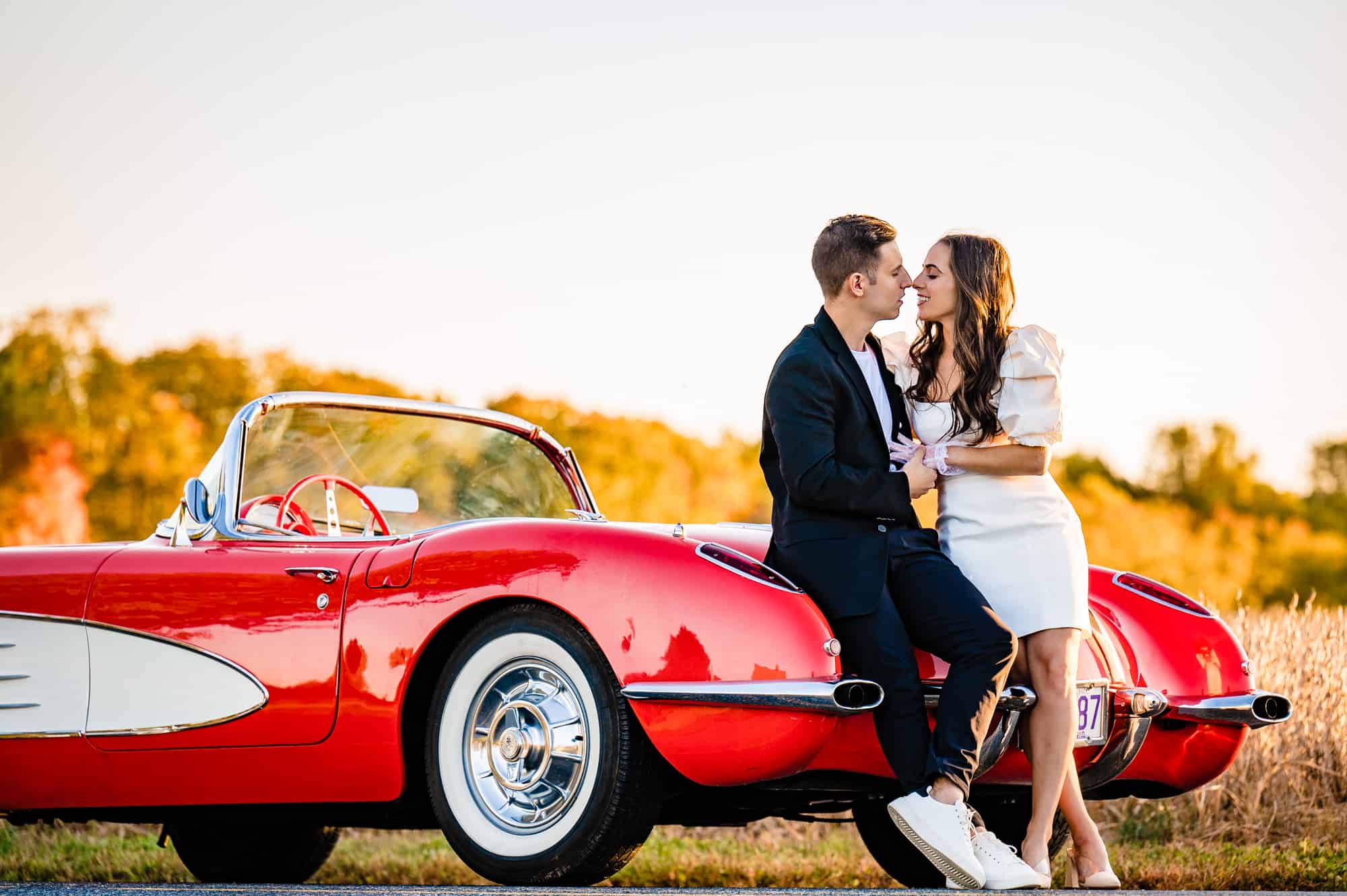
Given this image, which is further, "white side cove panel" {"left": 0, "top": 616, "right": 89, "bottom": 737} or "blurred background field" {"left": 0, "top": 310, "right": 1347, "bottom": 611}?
"blurred background field" {"left": 0, "top": 310, "right": 1347, "bottom": 611}

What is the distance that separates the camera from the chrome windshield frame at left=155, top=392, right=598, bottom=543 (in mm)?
5004

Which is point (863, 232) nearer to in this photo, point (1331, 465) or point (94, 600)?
point (94, 600)

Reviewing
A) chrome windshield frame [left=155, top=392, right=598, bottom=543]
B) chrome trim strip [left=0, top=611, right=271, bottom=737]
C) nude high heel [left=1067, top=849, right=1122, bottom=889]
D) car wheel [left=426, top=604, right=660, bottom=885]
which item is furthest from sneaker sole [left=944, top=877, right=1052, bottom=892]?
chrome trim strip [left=0, top=611, right=271, bottom=737]

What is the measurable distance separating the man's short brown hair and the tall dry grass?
3.63 meters

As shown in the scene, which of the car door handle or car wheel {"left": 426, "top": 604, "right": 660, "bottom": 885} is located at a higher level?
the car door handle

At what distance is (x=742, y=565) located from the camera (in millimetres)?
3967

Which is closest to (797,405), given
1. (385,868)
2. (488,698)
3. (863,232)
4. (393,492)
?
(863,232)

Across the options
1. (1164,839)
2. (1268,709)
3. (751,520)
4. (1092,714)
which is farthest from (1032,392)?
(751,520)

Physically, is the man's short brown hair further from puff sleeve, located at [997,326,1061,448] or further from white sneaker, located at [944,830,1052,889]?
white sneaker, located at [944,830,1052,889]

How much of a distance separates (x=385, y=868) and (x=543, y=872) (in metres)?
3.37

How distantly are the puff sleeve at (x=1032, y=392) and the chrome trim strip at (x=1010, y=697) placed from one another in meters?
0.67

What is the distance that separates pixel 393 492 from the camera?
5.61 meters

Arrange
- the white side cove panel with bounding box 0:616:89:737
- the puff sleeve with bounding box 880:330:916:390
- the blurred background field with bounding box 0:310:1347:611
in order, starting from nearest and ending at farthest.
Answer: the puff sleeve with bounding box 880:330:916:390, the white side cove panel with bounding box 0:616:89:737, the blurred background field with bounding box 0:310:1347:611

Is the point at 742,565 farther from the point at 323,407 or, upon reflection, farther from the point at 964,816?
the point at 323,407
